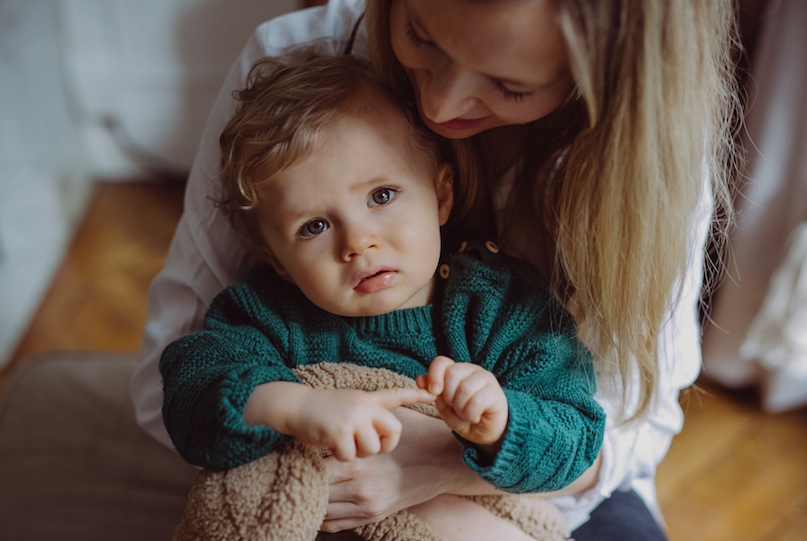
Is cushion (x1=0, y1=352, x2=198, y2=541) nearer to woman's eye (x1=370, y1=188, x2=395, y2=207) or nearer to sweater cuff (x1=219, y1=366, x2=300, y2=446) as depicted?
sweater cuff (x1=219, y1=366, x2=300, y2=446)

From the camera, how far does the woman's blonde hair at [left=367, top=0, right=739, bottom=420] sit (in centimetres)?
56

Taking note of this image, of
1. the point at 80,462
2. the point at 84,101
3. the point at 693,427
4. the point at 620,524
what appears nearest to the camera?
the point at 620,524

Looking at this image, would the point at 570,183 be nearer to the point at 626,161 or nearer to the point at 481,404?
the point at 626,161

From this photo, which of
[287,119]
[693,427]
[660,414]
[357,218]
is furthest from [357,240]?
[693,427]

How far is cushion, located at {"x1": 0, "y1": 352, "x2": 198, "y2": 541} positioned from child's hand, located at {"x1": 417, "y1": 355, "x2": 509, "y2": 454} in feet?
1.83

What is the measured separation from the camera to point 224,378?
0.62 m

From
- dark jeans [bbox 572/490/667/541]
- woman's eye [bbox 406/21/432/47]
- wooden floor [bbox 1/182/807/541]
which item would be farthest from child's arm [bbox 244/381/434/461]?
wooden floor [bbox 1/182/807/541]

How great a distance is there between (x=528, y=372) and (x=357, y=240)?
0.77 feet

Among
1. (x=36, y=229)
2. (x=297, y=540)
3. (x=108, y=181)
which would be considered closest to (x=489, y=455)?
(x=297, y=540)

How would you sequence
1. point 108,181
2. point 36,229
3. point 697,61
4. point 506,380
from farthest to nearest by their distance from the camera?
point 108,181, point 36,229, point 506,380, point 697,61

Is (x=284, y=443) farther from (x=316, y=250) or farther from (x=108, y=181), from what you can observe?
(x=108, y=181)

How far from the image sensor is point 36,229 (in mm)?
1902

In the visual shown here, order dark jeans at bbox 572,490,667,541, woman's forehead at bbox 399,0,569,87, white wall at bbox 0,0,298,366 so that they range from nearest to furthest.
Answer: woman's forehead at bbox 399,0,569,87, dark jeans at bbox 572,490,667,541, white wall at bbox 0,0,298,366

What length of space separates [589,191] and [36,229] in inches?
69.9
